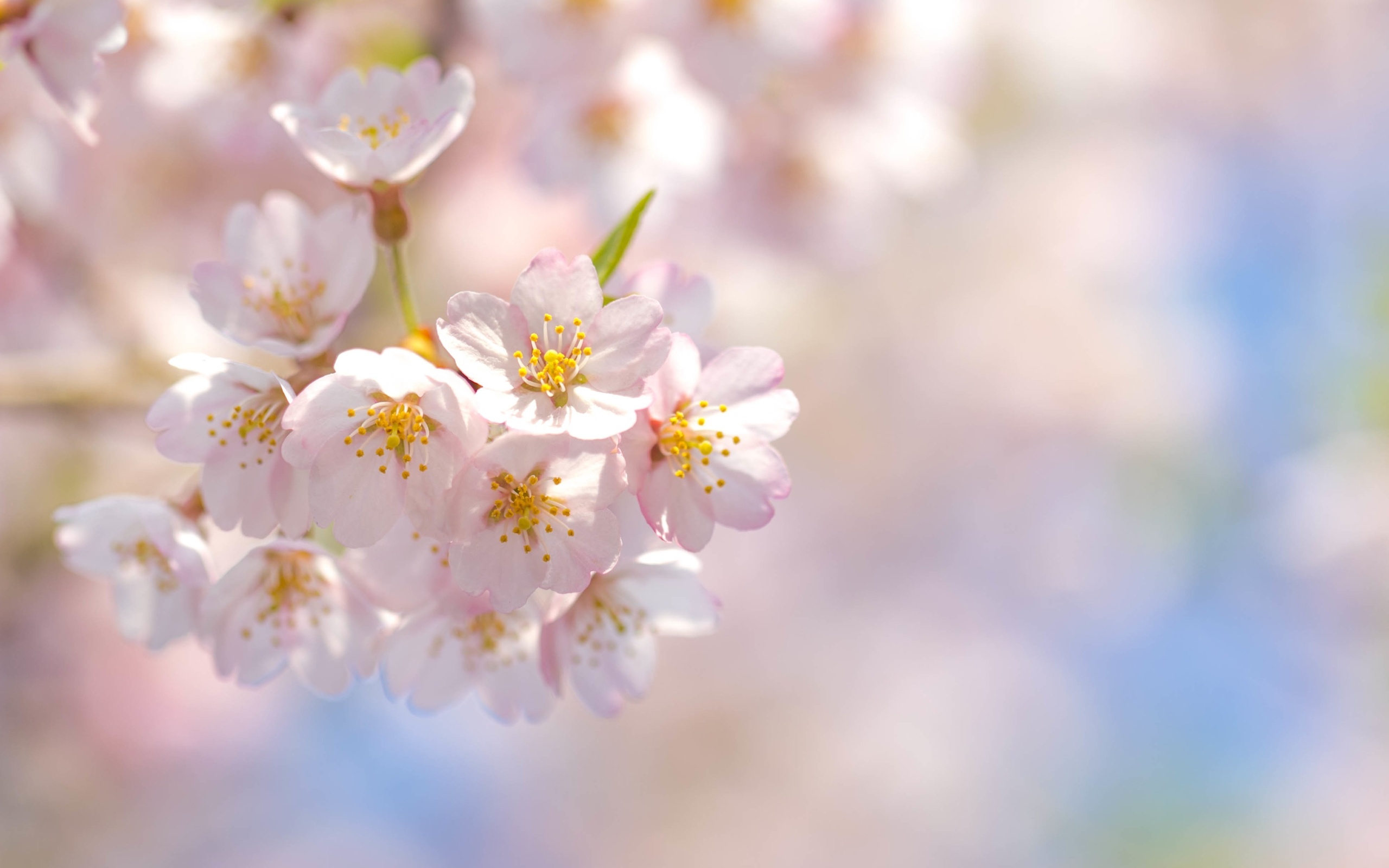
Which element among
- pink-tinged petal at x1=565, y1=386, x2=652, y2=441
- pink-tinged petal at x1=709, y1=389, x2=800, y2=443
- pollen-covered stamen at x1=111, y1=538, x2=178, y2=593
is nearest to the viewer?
pink-tinged petal at x1=565, y1=386, x2=652, y2=441

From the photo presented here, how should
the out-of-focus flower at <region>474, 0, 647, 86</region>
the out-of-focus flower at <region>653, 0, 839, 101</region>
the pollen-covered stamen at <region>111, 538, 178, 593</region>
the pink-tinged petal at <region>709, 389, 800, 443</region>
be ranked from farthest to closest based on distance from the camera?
the out-of-focus flower at <region>653, 0, 839, 101</region>
the out-of-focus flower at <region>474, 0, 647, 86</region>
the pollen-covered stamen at <region>111, 538, 178, 593</region>
the pink-tinged petal at <region>709, 389, 800, 443</region>

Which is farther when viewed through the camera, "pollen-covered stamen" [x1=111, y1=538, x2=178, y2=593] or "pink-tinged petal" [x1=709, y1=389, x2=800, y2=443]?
"pollen-covered stamen" [x1=111, y1=538, x2=178, y2=593]

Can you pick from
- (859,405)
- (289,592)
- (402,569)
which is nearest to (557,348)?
(402,569)

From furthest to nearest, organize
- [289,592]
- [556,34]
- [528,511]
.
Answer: [556,34] < [289,592] < [528,511]

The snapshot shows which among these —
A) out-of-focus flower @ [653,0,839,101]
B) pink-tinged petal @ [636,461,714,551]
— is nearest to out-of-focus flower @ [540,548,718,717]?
pink-tinged petal @ [636,461,714,551]

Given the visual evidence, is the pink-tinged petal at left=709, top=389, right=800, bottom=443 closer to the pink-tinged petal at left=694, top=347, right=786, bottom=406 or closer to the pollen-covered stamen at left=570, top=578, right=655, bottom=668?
the pink-tinged petal at left=694, top=347, right=786, bottom=406

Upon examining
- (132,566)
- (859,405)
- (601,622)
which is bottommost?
(132,566)

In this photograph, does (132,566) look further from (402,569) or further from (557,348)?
(557,348)

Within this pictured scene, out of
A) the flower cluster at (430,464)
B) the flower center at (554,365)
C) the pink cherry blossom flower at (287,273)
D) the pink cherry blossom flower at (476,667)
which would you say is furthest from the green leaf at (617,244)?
the pink cherry blossom flower at (476,667)

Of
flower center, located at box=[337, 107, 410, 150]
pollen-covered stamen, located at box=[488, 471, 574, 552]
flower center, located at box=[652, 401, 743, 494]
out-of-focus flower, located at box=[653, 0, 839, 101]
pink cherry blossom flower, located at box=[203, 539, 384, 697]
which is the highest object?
out-of-focus flower, located at box=[653, 0, 839, 101]
